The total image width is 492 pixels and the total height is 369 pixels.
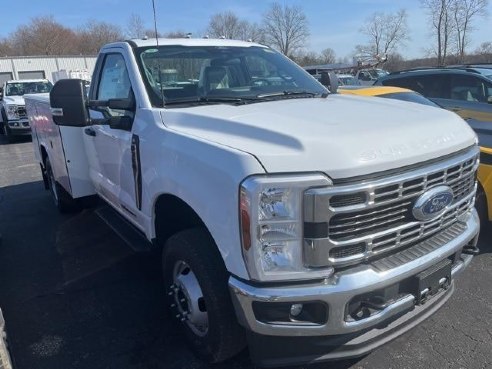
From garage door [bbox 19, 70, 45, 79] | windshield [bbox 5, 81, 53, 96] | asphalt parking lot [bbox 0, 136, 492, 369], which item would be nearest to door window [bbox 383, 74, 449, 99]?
asphalt parking lot [bbox 0, 136, 492, 369]

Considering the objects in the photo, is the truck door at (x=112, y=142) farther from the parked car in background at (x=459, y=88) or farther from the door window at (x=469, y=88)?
the door window at (x=469, y=88)

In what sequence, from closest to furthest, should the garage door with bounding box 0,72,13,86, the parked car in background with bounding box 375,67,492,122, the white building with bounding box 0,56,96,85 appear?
the parked car in background with bounding box 375,67,492,122, the garage door with bounding box 0,72,13,86, the white building with bounding box 0,56,96,85

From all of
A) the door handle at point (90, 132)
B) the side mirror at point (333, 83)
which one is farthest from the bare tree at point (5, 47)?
the side mirror at point (333, 83)

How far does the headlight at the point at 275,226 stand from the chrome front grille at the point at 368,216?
47mm

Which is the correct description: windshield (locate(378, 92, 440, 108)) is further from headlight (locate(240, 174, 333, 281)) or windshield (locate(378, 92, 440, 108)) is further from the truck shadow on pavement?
headlight (locate(240, 174, 333, 281))

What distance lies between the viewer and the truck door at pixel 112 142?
3.47 m

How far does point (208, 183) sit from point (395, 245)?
3.32ft

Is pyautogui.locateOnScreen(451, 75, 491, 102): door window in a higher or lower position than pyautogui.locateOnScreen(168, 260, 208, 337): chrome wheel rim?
higher

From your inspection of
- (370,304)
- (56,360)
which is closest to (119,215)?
(56,360)

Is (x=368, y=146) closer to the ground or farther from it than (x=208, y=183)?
farther from it

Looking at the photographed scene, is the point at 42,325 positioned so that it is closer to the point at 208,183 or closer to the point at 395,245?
the point at 208,183

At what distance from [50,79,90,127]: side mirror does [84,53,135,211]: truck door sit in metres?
0.32

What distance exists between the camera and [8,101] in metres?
14.6

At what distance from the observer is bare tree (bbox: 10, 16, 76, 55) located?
75.6m
